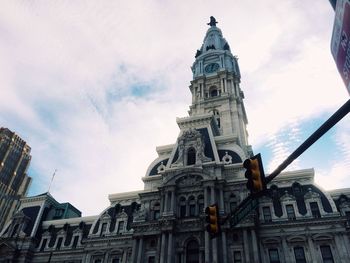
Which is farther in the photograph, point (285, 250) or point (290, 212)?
point (290, 212)

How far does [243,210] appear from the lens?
1311cm

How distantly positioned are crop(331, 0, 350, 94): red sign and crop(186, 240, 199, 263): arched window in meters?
28.8

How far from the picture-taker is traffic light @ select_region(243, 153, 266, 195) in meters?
9.90

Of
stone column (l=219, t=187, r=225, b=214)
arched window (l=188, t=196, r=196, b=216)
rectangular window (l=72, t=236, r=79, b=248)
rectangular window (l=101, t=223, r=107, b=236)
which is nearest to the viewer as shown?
stone column (l=219, t=187, r=225, b=214)

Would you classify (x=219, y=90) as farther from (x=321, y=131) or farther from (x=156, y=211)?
(x=321, y=131)

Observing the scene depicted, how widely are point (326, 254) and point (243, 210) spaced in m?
27.2

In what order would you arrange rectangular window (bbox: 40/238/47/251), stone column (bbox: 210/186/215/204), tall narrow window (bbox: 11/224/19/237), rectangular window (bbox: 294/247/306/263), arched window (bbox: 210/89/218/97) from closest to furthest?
rectangular window (bbox: 294/247/306/263) → stone column (bbox: 210/186/215/204) → rectangular window (bbox: 40/238/47/251) → tall narrow window (bbox: 11/224/19/237) → arched window (bbox: 210/89/218/97)

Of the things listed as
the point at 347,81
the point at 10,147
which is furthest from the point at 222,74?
the point at 10,147

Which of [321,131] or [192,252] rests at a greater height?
[192,252]

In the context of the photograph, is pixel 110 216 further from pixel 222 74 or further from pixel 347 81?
pixel 222 74

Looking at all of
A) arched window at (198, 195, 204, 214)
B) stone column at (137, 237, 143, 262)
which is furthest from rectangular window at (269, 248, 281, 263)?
stone column at (137, 237, 143, 262)

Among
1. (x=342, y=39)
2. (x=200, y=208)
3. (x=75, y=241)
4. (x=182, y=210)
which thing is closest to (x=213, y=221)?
(x=342, y=39)

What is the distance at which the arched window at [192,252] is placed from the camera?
3616 cm

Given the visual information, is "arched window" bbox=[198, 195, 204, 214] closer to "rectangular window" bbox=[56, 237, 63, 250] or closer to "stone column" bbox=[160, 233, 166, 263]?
"stone column" bbox=[160, 233, 166, 263]
